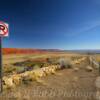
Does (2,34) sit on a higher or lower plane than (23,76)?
higher

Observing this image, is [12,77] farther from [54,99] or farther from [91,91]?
[91,91]

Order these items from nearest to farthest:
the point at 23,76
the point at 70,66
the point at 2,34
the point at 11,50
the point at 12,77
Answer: the point at 2,34 → the point at 12,77 → the point at 23,76 → the point at 70,66 → the point at 11,50

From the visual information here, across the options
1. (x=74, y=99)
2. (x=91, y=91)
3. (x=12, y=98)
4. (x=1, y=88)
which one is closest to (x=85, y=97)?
(x=74, y=99)

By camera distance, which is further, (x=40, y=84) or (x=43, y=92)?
(x=40, y=84)

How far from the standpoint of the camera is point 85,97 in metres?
6.24

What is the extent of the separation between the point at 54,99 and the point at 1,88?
2141 mm

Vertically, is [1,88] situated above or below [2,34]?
below

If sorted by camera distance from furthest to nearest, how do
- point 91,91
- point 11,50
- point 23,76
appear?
point 11,50 → point 23,76 → point 91,91

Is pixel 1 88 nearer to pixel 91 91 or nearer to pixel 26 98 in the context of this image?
pixel 26 98

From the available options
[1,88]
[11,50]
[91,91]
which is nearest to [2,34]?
[1,88]

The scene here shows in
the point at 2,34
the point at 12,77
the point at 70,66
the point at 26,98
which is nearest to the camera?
the point at 26,98

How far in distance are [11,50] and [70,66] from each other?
71.7 m

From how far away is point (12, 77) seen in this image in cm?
793

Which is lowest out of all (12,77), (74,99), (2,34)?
A: (74,99)
